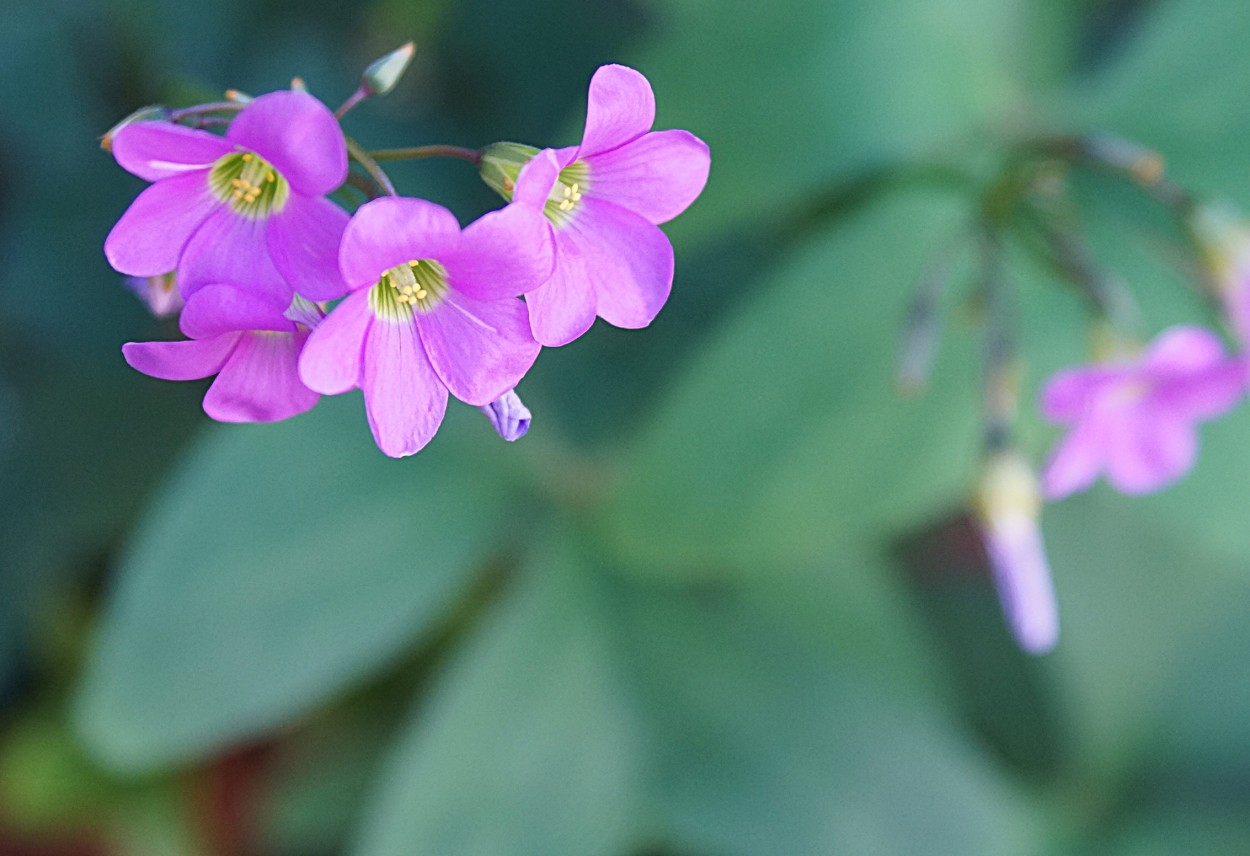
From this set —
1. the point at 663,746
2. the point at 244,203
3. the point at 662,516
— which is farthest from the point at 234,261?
the point at 663,746

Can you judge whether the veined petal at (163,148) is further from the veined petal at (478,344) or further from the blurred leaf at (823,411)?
the blurred leaf at (823,411)

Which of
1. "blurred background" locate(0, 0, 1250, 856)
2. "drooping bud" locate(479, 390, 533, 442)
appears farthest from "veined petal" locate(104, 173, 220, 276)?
"blurred background" locate(0, 0, 1250, 856)

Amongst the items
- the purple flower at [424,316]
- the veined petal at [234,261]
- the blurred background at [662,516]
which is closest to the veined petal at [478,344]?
the purple flower at [424,316]

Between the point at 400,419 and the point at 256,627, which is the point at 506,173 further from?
the point at 256,627

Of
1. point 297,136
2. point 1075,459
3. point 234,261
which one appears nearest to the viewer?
point 297,136

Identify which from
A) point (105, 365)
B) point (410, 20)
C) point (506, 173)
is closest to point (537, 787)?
point (105, 365)

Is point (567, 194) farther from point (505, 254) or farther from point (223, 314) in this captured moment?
point (223, 314)
